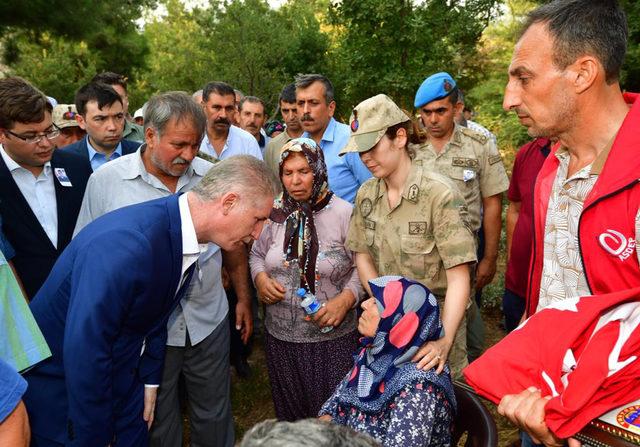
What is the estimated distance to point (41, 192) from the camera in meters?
3.18

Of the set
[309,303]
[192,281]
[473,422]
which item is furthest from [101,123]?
[473,422]

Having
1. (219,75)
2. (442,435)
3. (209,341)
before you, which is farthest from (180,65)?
(442,435)

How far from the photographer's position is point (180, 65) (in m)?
16.6

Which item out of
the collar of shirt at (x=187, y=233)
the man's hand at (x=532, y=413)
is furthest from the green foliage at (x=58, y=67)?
the man's hand at (x=532, y=413)

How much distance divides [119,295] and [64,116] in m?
4.52

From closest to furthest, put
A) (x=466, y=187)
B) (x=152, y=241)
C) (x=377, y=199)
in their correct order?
(x=152, y=241), (x=377, y=199), (x=466, y=187)

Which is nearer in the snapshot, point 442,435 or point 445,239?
point 442,435

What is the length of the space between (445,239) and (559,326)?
104cm

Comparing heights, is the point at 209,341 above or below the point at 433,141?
below

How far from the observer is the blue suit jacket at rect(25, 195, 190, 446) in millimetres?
1822

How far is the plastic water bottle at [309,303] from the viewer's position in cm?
283

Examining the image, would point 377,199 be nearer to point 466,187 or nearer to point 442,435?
point 442,435

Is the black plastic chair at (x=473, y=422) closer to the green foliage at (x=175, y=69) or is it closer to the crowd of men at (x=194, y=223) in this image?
the crowd of men at (x=194, y=223)

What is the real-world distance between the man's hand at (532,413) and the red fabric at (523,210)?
69.1 inches
